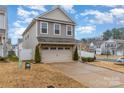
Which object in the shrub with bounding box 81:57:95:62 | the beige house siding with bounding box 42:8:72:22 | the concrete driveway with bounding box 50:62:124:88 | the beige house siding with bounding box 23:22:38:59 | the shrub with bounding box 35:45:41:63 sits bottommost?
the concrete driveway with bounding box 50:62:124:88

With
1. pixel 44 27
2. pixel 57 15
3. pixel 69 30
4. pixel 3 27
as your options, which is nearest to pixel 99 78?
pixel 44 27

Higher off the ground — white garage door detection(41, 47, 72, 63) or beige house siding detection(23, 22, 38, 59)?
Result: beige house siding detection(23, 22, 38, 59)

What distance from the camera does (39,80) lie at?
24.4 feet

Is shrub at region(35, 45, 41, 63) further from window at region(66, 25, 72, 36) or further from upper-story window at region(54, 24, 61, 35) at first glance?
window at region(66, 25, 72, 36)

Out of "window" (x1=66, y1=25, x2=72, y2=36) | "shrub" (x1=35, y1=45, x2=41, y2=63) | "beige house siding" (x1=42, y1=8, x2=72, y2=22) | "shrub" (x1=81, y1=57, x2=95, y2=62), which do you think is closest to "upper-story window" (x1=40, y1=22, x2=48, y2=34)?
"beige house siding" (x1=42, y1=8, x2=72, y2=22)

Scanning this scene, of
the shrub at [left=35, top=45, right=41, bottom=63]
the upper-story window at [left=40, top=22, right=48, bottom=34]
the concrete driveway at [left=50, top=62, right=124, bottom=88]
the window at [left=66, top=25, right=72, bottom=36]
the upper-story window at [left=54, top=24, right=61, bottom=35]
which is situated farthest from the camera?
the window at [left=66, top=25, right=72, bottom=36]

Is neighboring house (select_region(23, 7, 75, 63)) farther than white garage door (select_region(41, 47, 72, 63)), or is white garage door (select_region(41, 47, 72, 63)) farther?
white garage door (select_region(41, 47, 72, 63))

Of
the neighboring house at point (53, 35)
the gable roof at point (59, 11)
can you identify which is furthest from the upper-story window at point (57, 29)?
the gable roof at point (59, 11)

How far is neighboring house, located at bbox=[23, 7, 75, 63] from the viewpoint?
1420 cm

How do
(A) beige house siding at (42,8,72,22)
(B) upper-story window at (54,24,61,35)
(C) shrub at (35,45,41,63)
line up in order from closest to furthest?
(C) shrub at (35,45,41,63)
(A) beige house siding at (42,8,72,22)
(B) upper-story window at (54,24,61,35)

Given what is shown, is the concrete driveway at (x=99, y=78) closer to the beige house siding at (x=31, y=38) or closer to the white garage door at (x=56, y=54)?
the white garage door at (x=56, y=54)

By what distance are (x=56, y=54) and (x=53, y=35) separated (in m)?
1.76

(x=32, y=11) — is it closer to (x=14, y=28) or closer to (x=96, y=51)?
(x=14, y=28)
